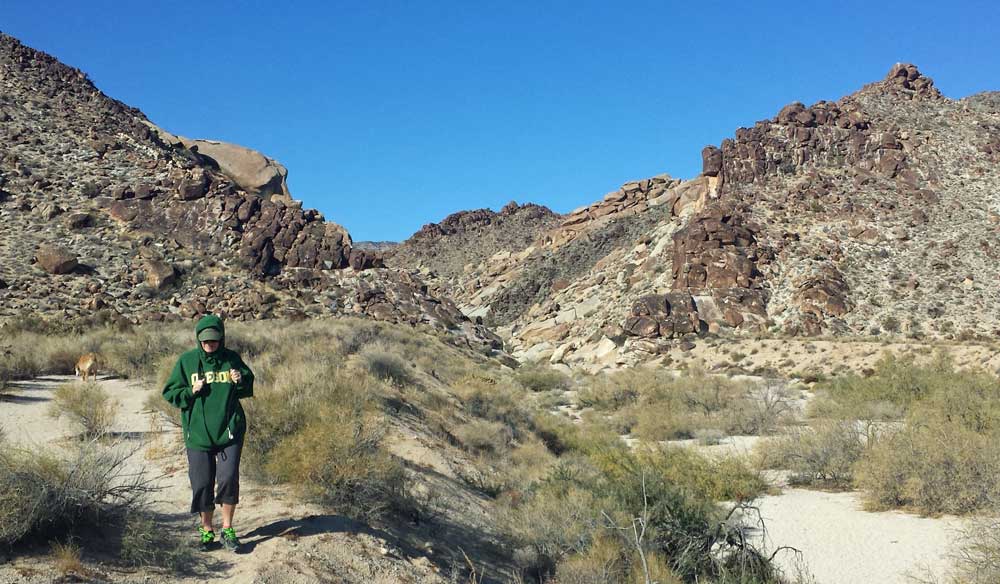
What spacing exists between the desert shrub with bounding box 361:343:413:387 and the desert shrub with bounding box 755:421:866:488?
28.6ft

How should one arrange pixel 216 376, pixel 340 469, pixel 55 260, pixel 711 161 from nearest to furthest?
pixel 216 376, pixel 340 469, pixel 55 260, pixel 711 161

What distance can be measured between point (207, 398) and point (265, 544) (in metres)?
1.42

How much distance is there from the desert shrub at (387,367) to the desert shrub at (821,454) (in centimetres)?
873

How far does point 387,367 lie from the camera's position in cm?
1664

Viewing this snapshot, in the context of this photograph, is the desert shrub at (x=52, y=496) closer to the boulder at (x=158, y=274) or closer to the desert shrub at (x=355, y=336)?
the desert shrub at (x=355, y=336)

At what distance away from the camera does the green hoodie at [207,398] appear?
5.53 m

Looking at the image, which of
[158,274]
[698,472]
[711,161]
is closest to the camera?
[698,472]

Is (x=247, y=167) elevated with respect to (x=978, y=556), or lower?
elevated

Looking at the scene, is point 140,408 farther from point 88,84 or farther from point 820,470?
point 88,84

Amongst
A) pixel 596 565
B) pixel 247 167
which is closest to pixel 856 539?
pixel 596 565

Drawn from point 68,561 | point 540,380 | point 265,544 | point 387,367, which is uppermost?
point 387,367

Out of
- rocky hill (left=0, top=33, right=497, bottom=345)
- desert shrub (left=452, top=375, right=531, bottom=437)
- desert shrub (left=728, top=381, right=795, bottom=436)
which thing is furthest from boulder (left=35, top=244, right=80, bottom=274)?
desert shrub (left=728, top=381, right=795, bottom=436)

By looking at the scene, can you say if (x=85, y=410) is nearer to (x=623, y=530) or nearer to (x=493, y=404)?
(x=623, y=530)

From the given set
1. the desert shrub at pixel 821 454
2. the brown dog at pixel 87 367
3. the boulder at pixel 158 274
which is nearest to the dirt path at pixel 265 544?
the brown dog at pixel 87 367
